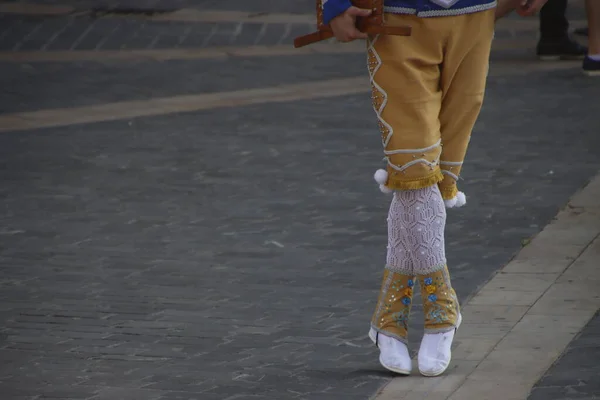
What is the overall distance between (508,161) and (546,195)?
0.82 metres

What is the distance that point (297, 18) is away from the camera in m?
13.8

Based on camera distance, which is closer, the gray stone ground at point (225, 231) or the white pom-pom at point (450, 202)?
the white pom-pom at point (450, 202)

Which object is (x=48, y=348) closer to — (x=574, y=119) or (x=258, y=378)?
(x=258, y=378)

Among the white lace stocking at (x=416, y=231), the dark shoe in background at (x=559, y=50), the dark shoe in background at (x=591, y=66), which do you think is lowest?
the dark shoe in background at (x=559, y=50)

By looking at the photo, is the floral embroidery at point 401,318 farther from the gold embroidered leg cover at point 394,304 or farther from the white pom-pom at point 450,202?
the white pom-pom at point 450,202

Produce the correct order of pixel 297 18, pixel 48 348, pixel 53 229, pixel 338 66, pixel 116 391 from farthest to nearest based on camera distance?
pixel 297 18
pixel 338 66
pixel 53 229
pixel 48 348
pixel 116 391

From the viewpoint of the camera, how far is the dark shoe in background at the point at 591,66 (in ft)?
35.3

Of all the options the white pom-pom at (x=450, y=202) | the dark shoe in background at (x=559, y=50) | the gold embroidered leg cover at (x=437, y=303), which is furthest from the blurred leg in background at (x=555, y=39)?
the gold embroidered leg cover at (x=437, y=303)

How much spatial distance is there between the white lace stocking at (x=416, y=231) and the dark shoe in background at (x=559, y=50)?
724 cm

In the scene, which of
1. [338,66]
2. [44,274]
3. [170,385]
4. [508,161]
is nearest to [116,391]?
[170,385]

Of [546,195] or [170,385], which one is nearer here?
[170,385]

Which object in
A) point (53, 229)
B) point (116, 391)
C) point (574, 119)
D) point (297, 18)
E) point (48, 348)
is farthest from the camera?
point (297, 18)

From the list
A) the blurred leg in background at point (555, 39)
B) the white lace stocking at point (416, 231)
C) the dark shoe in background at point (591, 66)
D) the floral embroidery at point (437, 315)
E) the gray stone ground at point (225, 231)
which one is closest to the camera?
the white lace stocking at point (416, 231)

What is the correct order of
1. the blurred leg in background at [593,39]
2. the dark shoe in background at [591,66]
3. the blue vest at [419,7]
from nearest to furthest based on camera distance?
the blue vest at [419,7], the blurred leg in background at [593,39], the dark shoe in background at [591,66]
